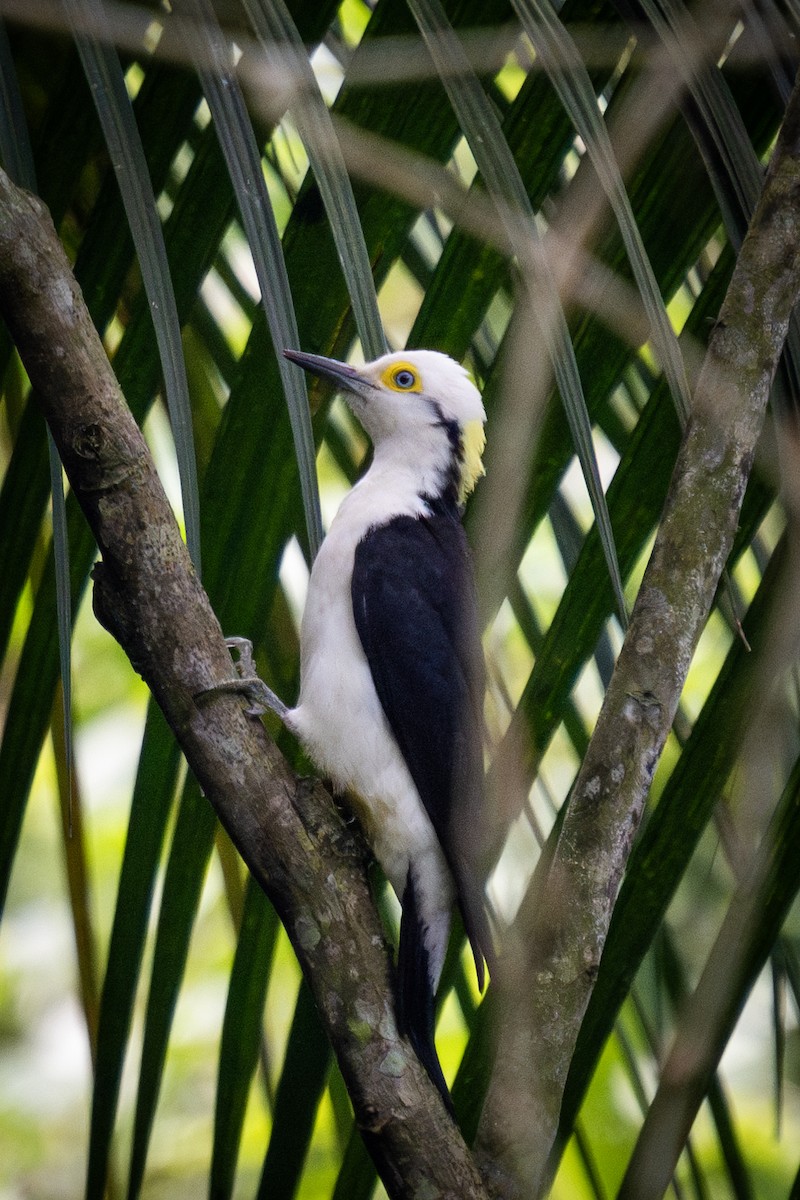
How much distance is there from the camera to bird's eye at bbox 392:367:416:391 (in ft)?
12.3

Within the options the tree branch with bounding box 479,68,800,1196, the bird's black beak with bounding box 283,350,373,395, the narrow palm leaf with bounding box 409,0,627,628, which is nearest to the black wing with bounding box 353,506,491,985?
the bird's black beak with bounding box 283,350,373,395

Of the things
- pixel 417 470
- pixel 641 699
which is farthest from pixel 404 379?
pixel 641 699

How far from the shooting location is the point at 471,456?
3.86 meters

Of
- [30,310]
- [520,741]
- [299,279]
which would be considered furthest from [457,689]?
[30,310]

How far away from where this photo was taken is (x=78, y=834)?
97.3 inches

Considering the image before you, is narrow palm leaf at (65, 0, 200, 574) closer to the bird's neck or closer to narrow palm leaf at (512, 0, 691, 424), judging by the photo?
narrow palm leaf at (512, 0, 691, 424)

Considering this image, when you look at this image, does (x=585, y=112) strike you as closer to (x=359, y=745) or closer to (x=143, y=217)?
(x=143, y=217)

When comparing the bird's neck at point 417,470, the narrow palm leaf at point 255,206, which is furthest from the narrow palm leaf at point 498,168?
the bird's neck at point 417,470

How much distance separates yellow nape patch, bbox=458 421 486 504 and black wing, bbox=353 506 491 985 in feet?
1.61

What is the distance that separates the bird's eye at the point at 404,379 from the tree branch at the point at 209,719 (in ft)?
5.71

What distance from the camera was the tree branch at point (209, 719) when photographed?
1997 mm

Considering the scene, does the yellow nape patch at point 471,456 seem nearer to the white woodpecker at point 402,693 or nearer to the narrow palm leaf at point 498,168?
the white woodpecker at point 402,693

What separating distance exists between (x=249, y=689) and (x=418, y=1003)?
683 millimetres

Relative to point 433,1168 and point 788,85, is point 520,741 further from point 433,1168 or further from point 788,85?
point 788,85
